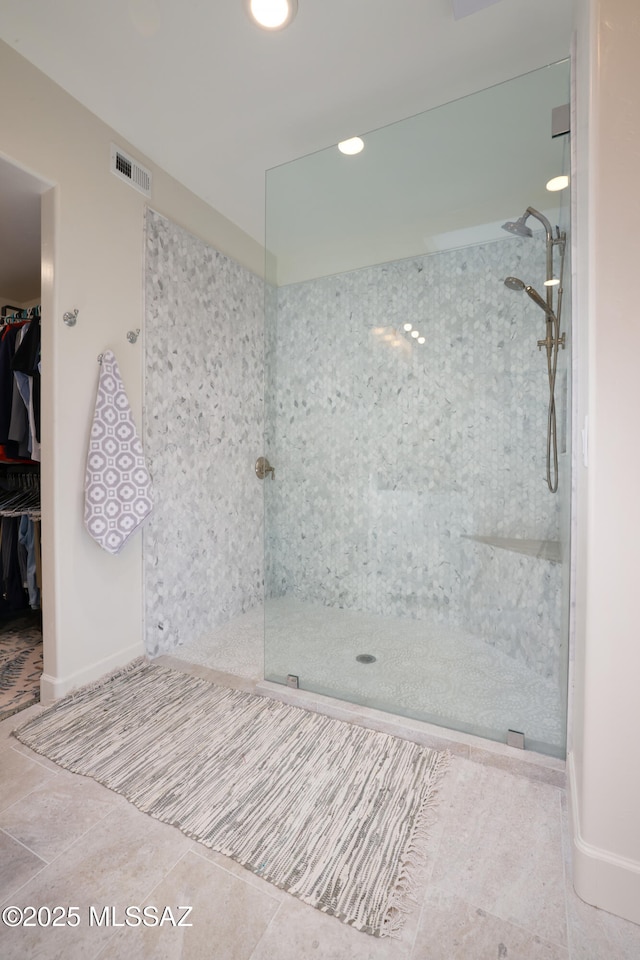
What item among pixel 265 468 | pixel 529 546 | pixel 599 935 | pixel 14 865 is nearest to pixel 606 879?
pixel 599 935

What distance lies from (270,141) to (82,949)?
2.96 metres

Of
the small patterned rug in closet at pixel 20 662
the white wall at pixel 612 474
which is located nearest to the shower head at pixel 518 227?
the white wall at pixel 612 474

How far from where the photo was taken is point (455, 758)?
157cm

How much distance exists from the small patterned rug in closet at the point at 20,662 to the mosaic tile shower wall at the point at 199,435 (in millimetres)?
541

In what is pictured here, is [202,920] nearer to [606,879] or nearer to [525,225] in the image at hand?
[606,879]

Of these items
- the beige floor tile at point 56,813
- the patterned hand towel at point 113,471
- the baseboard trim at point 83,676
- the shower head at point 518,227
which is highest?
the shower head at point 518,227

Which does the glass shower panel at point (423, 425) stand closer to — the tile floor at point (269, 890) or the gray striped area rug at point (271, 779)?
the gray striped area rug at point (271, 779)

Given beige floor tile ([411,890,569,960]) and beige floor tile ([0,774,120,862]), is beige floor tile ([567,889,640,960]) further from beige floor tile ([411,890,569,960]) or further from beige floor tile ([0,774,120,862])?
beige floor tile ([0,774,120,862])

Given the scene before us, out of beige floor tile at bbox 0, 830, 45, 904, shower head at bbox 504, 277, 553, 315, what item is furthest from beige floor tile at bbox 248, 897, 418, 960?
shower head at bbox 504, 277, 553, 315

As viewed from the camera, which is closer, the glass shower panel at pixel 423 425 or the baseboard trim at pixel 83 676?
the glass shower panel at pixel 423 425

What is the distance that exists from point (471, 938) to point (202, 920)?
0.59 metres

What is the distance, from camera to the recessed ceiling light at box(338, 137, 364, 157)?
2070 millimetres

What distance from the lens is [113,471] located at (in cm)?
208

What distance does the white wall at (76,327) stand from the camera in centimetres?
183
